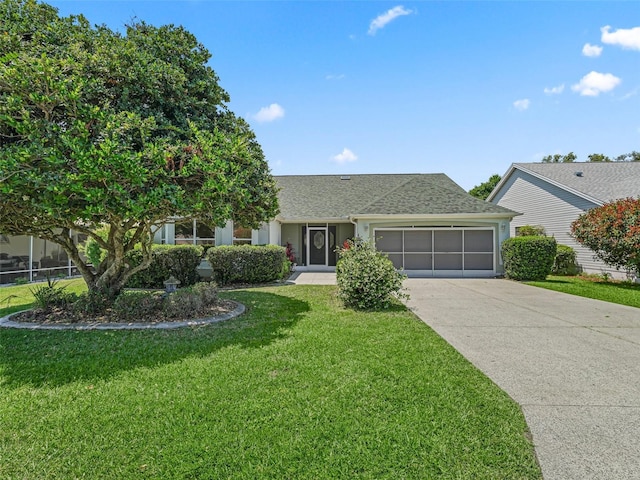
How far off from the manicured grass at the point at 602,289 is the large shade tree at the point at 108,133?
33.4 ft

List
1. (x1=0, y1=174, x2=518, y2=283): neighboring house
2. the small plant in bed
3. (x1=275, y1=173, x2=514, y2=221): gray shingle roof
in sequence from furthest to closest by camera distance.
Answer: (x1=275, y1=173, x2=514, y2=221): gray shingle roof < (x1=0, y1=174, x2=518, y2=283): neighboring house < the small plant in bed

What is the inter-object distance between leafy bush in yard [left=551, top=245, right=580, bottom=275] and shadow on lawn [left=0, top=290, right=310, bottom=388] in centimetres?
1417

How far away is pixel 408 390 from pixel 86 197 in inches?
209

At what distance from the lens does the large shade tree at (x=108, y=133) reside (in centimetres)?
479

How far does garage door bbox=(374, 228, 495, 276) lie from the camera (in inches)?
570

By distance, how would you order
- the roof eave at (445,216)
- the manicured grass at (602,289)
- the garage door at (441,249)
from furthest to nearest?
the garage door at (441,249) → the roof eave at (445,216) → the manicured grass at (602,289)

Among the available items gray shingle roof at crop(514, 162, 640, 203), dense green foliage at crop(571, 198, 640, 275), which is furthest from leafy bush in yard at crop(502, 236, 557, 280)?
gray shingle roof at crop(514, 162, 640, 203)

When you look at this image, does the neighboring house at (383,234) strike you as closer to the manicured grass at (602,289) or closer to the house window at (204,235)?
the house window at (204,235)

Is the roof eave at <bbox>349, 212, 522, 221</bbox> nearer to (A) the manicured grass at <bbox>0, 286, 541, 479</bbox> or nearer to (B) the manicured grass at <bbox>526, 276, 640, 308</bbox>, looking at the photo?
(B) the manicured grass at <bbox>526, 276, 640, 308</bbox>

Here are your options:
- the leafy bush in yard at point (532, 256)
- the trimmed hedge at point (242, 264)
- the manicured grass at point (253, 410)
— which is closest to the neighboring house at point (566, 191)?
the leafy bush in yard at point (532, 256)

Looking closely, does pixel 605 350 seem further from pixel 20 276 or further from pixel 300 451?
pixel 20 276

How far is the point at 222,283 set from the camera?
38.1 feet

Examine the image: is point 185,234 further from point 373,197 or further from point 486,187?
point 486,187

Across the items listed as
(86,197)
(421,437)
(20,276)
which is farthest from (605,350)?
(20,276)
